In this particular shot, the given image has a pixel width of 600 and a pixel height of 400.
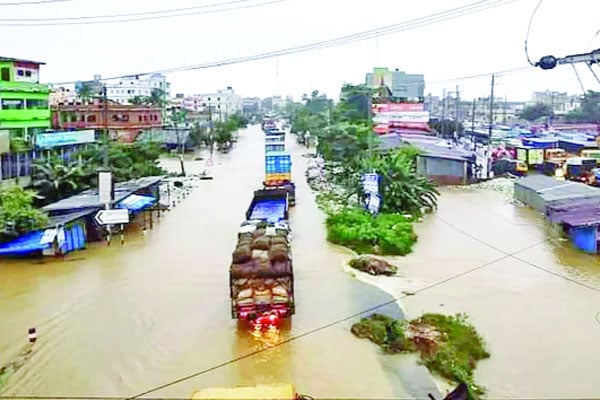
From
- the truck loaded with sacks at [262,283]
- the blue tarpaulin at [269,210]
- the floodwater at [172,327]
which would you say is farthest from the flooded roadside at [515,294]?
the blue tarpaulin at [269,210]

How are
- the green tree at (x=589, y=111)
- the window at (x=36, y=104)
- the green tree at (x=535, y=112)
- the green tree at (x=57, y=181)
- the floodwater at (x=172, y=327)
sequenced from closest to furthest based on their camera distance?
1. the floodwater at (x=172, y=327)
2. the green tree at (x=57, y=181)
3. the window at (x=36, y=104)
4. the green tree at (x=589, y=111)
5. the green tree at (x=535, y=112)

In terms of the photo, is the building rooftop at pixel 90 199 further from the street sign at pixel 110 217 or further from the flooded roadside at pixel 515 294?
the flooded roadside at pixel 515 294

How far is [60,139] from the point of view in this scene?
1254 inches

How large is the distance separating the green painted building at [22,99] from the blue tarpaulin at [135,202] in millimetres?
11506

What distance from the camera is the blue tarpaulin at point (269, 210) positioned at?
20473mm

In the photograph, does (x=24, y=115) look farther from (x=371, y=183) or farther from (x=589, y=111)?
(x=589, y=111)

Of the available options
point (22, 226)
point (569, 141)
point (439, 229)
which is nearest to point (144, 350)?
point (22, 226)

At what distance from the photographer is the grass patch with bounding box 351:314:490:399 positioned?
998 cm

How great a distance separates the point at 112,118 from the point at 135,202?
36.8m

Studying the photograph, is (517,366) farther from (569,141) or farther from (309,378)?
(569,141)

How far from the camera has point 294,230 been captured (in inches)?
859

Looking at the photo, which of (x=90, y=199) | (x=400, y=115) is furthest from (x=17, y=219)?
(x=400, y=115)

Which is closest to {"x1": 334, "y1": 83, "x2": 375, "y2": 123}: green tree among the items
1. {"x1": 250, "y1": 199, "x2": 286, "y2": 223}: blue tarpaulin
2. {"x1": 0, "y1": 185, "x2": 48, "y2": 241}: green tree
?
{"x1": 250, "y1": 199, "x2": 286, "y2": 223}: blue tarpaulin

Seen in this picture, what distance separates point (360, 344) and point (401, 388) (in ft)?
6.20
